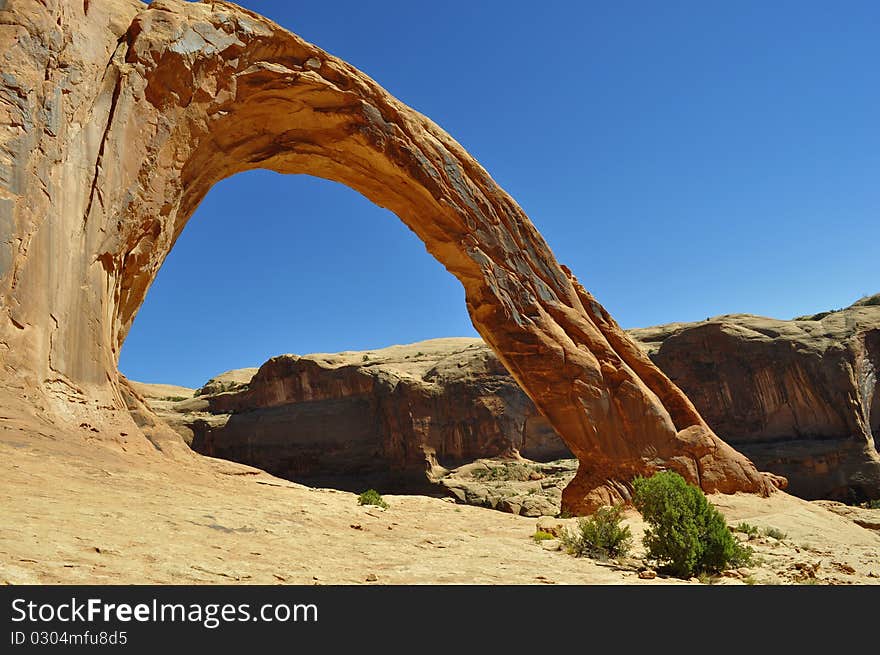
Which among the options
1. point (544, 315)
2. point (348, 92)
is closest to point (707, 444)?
point (544, 315)

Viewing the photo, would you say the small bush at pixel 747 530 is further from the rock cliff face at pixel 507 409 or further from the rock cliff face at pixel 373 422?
the rock cliff face at pixel 373 422

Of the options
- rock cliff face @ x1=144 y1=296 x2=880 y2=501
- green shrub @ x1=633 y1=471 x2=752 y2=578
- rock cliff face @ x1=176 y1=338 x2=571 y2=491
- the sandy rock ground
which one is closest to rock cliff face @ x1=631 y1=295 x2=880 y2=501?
rock cliff face @ x1=144 y1=296 x2=880 y2=501

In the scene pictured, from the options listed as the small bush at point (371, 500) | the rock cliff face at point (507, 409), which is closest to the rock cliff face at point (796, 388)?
the rock cliff face at point (507, 409)

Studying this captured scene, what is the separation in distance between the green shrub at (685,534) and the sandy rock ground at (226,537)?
0.98ft

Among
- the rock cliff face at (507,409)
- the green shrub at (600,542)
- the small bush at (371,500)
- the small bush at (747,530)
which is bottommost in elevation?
the small bush at (747,530)

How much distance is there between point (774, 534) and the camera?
11953mm

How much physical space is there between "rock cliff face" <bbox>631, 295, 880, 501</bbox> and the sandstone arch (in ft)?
60.9

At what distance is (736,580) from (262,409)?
40.9 metres

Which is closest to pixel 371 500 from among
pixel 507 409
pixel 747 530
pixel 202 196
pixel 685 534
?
pixel 685 534

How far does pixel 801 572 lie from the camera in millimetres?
7891

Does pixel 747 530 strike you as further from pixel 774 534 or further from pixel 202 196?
pixel 202 196

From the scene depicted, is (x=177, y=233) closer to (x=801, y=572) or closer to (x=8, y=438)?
(x=8, y=438)

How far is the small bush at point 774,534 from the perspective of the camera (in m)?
11.8

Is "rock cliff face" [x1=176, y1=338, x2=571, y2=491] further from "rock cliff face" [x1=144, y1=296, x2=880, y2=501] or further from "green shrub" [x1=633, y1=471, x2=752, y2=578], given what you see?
"green shrub" [x1=633, y1=471, x2=752, y2=578]
